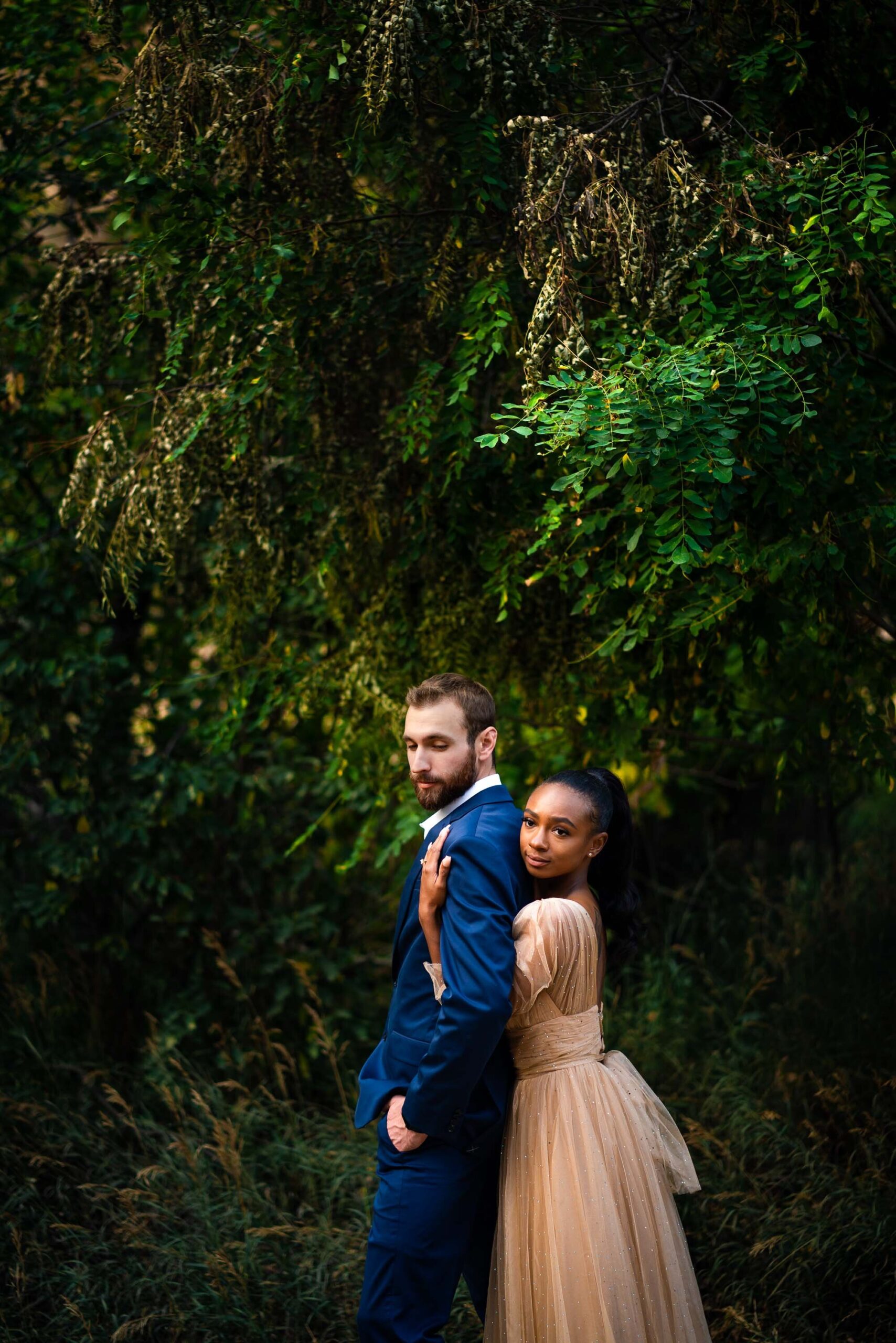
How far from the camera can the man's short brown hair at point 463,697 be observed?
9.07ft

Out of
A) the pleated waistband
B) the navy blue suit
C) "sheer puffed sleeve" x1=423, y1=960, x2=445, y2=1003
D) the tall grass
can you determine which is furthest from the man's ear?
the tall grass

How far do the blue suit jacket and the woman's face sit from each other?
2.7 inches

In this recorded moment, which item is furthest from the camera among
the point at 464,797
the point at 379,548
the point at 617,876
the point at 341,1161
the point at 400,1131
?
the point at 341,1161

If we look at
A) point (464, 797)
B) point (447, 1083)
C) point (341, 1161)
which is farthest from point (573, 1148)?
point (341, 1161)

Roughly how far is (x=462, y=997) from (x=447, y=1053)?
0.14m

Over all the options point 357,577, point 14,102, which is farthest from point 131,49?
point 357,577

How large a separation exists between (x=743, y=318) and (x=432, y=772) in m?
1.53

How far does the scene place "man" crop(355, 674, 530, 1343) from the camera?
2.49 m

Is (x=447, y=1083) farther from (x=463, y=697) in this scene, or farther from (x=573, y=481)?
(x=573, y=481)

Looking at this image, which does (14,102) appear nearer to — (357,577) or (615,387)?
(357,577)

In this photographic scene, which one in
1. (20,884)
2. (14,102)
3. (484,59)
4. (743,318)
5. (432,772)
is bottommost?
(20,884)

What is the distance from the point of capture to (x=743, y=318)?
9.95 feet

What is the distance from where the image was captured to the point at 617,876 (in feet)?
9.93

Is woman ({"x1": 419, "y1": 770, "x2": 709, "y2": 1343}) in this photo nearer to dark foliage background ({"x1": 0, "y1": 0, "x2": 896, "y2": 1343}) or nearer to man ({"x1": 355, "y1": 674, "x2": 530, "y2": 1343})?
man ({"x1": 355, "y1": 674, "x2": 530, "y2": 1343})
